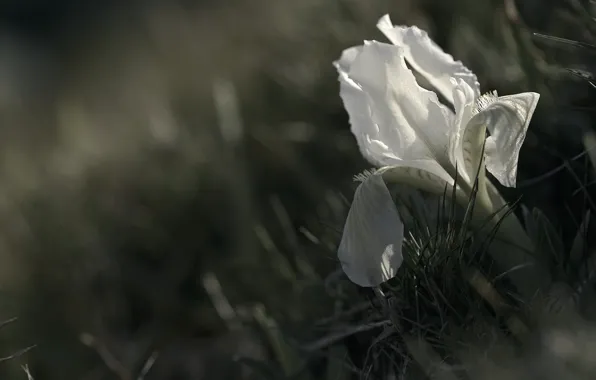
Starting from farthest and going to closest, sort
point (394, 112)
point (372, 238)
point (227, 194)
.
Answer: point (227, 194)
point (394, 112)
point (372, 238)

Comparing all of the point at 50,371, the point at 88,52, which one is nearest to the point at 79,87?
the point at 88,52

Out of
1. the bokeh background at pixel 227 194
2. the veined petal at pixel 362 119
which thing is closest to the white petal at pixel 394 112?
the veined petal at pixel 362 119

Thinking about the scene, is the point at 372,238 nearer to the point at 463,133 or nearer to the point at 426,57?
the point at 463,133

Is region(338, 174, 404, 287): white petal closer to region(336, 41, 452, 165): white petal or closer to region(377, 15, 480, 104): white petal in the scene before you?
region(336, 41, 452, 165): white petal

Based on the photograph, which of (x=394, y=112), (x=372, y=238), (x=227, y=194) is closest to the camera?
(x=372, y=238)

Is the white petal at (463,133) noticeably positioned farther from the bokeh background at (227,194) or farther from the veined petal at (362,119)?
the bokeh background at (227,194)

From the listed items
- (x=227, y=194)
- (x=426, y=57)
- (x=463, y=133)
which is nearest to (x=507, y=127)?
(x=463, y=133)
